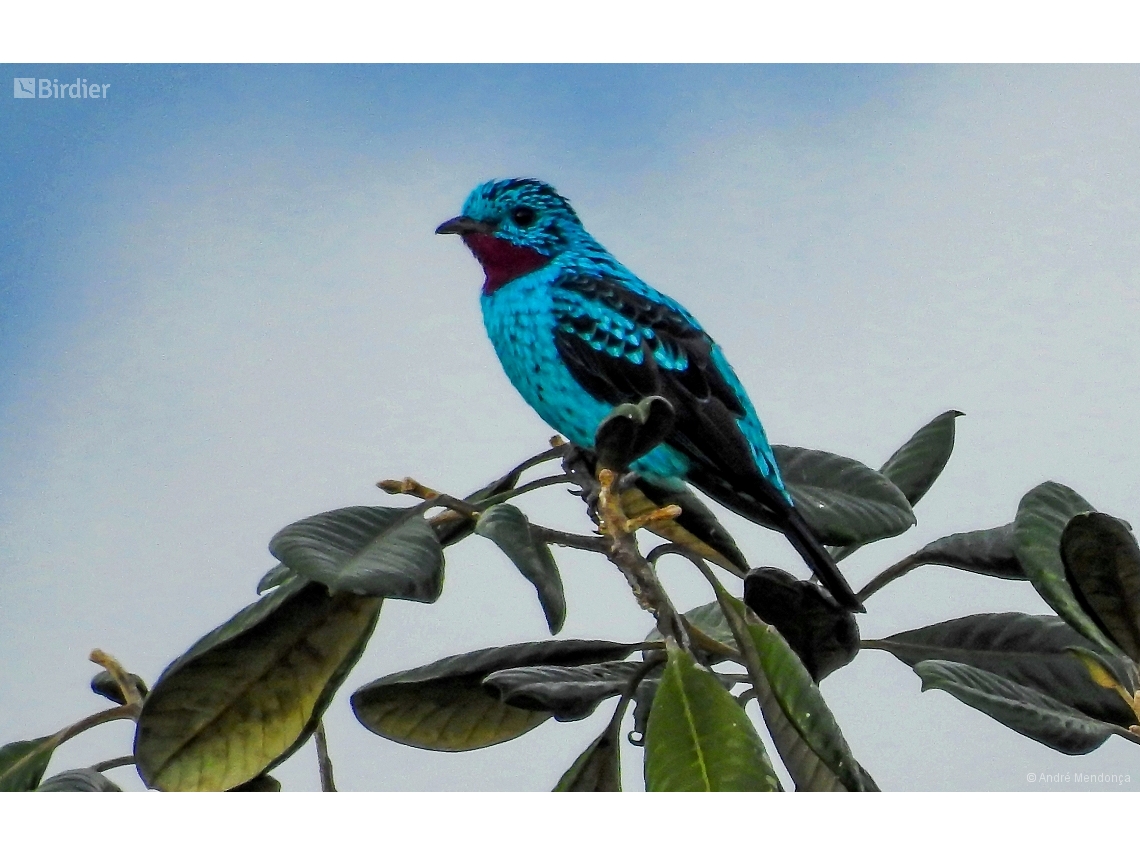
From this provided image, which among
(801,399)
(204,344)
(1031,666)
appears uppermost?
(204,344)

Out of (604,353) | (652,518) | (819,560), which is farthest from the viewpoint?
(604,353)

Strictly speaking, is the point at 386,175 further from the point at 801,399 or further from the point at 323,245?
the point at 801,399

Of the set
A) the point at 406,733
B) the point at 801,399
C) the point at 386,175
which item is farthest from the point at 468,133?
the point at 406,733

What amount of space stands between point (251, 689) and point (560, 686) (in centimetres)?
31

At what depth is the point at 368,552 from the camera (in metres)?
1.11

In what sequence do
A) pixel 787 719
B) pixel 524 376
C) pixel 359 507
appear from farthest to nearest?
pixel 524 376 → pixel 359 507 → pixel 787 719

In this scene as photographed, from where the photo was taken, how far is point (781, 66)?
147cm

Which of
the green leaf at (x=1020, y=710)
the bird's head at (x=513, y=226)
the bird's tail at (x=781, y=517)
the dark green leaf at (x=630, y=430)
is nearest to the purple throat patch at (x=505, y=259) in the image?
the bird's head at (x=513, y=226)

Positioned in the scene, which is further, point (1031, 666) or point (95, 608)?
point (95, 608)

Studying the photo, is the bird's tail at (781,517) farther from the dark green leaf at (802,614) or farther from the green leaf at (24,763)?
the green leaf at (24,763)

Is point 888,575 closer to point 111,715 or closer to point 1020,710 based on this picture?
point 1020,710

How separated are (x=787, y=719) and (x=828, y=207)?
696mm

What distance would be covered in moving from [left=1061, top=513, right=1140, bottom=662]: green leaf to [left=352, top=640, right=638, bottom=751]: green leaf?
45 centimetres

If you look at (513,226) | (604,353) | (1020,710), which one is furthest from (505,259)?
(1020,710)
